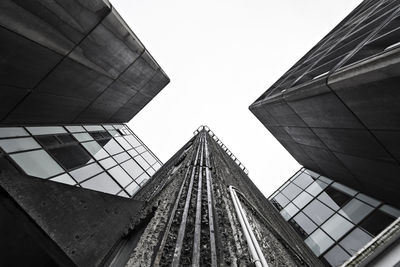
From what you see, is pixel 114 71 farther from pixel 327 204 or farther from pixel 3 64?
pixel 327 204

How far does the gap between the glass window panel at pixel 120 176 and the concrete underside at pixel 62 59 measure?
360cm

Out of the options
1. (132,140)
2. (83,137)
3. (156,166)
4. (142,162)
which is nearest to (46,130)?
(83,137)

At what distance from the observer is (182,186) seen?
4.41 m

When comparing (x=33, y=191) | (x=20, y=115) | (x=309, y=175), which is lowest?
(x=309, y=175)

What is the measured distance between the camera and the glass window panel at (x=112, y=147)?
12359 mm

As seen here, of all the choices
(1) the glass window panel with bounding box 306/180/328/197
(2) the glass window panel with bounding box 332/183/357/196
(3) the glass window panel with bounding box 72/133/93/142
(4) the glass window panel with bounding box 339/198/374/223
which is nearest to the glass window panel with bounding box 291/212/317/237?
(1) the glass window panel with bounding box 306/180/328/197

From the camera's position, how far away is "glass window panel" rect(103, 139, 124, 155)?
487 inches

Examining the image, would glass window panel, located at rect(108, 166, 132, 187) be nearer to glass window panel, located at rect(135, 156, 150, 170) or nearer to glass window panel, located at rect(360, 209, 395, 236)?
glass window panel, located at rect(135, 156, 150, 170)

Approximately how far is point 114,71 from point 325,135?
12.1m

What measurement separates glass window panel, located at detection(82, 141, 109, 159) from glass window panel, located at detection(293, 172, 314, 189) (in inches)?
634

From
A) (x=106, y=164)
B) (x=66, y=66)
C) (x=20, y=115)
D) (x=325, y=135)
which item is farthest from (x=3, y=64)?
(x=325, y=135)

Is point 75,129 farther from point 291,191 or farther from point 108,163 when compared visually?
point 291,191

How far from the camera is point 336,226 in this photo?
1139cm

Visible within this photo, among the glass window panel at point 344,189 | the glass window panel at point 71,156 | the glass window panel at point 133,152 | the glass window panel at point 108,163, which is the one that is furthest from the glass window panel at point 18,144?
the glass window panel at point 344,189
